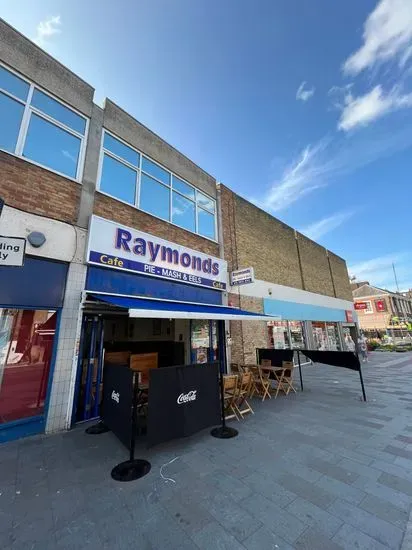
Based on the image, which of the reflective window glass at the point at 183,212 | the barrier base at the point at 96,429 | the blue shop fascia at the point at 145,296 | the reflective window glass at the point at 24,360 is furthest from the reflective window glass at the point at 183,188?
the barrier base at the point at 96,429

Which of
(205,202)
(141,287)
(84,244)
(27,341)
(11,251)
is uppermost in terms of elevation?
(205,202)

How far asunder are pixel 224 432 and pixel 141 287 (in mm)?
4104

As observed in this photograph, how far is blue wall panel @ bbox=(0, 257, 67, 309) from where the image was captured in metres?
4.87

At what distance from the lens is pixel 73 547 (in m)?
2.27

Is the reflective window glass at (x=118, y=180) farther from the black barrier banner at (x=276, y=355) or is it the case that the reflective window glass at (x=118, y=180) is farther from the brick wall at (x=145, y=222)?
the black barrier banner at (x=276, y=355)

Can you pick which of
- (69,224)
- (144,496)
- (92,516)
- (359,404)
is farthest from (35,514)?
(359,404)

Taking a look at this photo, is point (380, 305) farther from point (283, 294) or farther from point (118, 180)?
point (118, 180)

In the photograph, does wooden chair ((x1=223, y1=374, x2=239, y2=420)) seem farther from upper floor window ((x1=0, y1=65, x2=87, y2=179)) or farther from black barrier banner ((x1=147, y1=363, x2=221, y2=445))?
upper floor window ((x1=0, y1=65, x2=87, y2=179))

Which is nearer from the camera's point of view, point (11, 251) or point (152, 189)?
point (11, 251)

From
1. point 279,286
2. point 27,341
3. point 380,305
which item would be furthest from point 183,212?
point 380,305

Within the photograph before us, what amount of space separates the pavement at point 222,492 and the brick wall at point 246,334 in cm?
460

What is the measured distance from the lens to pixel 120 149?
25.4ft

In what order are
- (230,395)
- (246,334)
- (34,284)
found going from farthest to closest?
(246,334), (230,395), (34,284)

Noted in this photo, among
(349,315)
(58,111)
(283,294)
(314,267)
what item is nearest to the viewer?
(58,111)
